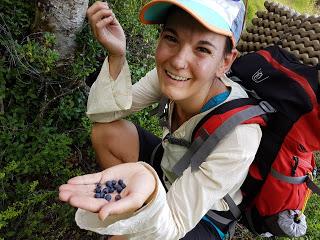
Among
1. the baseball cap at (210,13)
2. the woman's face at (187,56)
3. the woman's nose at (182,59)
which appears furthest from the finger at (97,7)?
the woman's nose at (182,59)

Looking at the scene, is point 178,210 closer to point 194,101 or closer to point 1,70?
point 194,101

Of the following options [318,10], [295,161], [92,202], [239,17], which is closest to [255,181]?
[295,161]

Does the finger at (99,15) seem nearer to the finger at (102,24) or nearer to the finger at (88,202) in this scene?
the finger at (102,24)

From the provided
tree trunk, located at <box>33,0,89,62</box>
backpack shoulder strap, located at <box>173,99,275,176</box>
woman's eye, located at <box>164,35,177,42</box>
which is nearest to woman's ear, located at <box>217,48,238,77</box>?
backpack shoulder strap, located at <box>173,99,275,176</box>

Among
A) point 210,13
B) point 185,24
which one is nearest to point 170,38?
point 185,24

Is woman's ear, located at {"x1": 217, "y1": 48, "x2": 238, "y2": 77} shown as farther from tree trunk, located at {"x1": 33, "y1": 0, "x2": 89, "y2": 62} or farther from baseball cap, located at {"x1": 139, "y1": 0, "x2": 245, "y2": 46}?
tree trunk, located at {"x1": 33, "y1": 0, "x2": 89, "y2": 62}

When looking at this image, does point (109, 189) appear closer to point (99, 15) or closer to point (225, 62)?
point (225, 62)

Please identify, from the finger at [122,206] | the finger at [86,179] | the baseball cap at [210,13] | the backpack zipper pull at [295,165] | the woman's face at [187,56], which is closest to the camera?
the finger at [122,206]
